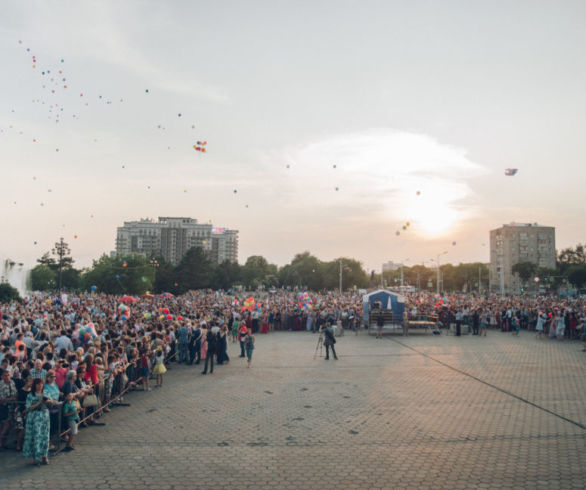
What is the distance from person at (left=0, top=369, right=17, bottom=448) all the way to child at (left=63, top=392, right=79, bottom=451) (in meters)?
0.97

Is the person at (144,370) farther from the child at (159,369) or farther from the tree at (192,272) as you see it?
the tree at (192,272)

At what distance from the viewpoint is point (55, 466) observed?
292 inches

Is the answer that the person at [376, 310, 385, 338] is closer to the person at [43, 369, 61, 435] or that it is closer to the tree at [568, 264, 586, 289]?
the person at [43, 369, 61, 435]

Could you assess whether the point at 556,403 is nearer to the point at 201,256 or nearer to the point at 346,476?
the point at 346,476

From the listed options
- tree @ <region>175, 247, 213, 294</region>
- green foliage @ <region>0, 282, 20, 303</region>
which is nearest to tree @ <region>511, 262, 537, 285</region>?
tree @ <region>175, 247, 213, 294</region>

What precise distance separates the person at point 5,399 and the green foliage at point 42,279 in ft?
378

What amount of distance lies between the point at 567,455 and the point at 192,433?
7.11 meters

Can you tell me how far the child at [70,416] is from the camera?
26.8 feet

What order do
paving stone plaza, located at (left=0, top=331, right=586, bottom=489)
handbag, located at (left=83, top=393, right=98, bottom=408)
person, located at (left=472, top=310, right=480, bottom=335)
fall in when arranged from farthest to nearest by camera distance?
person, located at (left=472, top=310, right=480, bottom=335)
handbag, located at (left=83, top=393, right=98, bottom=408)
paving stone plaza, located at (left=0, top=331, right=586, bottom=489)

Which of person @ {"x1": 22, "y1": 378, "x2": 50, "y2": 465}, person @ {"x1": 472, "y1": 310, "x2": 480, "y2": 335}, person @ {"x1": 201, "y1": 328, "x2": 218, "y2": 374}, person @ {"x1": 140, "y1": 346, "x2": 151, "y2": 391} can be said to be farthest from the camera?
person @ {"x1": 472, "y1": 310, "x2": 480, "y2": 335}

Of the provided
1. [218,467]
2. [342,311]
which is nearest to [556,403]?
[218,467]

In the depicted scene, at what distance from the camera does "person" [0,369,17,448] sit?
26.8 feet

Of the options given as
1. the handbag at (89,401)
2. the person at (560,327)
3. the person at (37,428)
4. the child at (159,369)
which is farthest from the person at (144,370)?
the person at (560,327)

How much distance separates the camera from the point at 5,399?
26.8 feet
